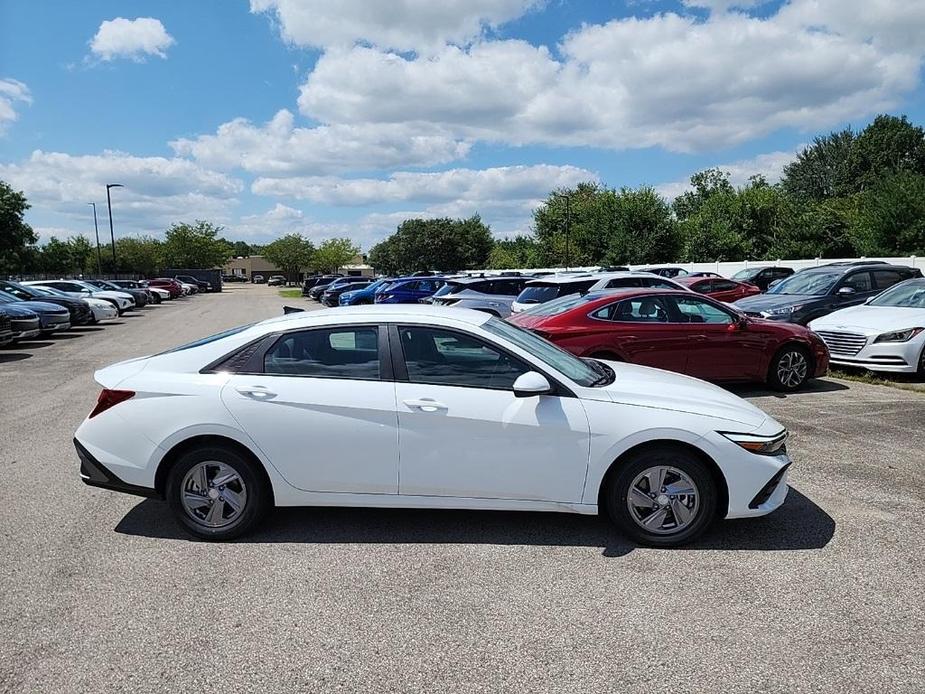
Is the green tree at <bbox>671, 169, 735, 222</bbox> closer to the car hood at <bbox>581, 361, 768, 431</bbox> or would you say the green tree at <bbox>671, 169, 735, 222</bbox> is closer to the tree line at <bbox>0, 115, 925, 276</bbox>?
the tree line at <bbox>0, 115, 925, 276</bbox>

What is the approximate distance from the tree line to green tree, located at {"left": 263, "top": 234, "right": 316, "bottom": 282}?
0.16m

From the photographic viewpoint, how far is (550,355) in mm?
4836

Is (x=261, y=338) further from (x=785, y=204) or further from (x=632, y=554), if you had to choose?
(x=785, y=204)

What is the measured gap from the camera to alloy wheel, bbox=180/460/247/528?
4.47 meters

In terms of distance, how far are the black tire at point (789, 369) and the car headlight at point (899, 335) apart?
1.67m

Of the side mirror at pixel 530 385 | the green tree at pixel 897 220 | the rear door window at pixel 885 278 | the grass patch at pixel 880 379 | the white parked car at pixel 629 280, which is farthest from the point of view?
the green tree at pixel 897 220

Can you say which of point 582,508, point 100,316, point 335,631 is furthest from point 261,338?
point 100,316

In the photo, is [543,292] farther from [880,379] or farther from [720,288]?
[720,288]

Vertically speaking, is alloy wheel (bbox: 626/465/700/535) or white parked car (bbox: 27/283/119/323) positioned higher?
white parked car (bbox: 27/283/119/323)

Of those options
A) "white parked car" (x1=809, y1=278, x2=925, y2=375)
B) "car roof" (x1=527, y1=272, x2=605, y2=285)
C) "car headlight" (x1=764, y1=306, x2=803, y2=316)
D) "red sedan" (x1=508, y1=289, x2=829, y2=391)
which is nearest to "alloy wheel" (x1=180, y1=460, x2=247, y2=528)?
"red sedan" (x1=508, y1=289, x2=829, y2=391)

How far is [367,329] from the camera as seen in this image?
4.63 m

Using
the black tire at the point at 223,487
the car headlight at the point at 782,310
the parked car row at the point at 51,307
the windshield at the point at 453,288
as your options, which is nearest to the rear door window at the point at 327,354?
the black tire at the point at 223,487

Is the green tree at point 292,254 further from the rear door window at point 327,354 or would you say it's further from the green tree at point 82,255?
the rear door window at point 327,354

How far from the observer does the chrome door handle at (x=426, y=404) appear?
14.1 feet
